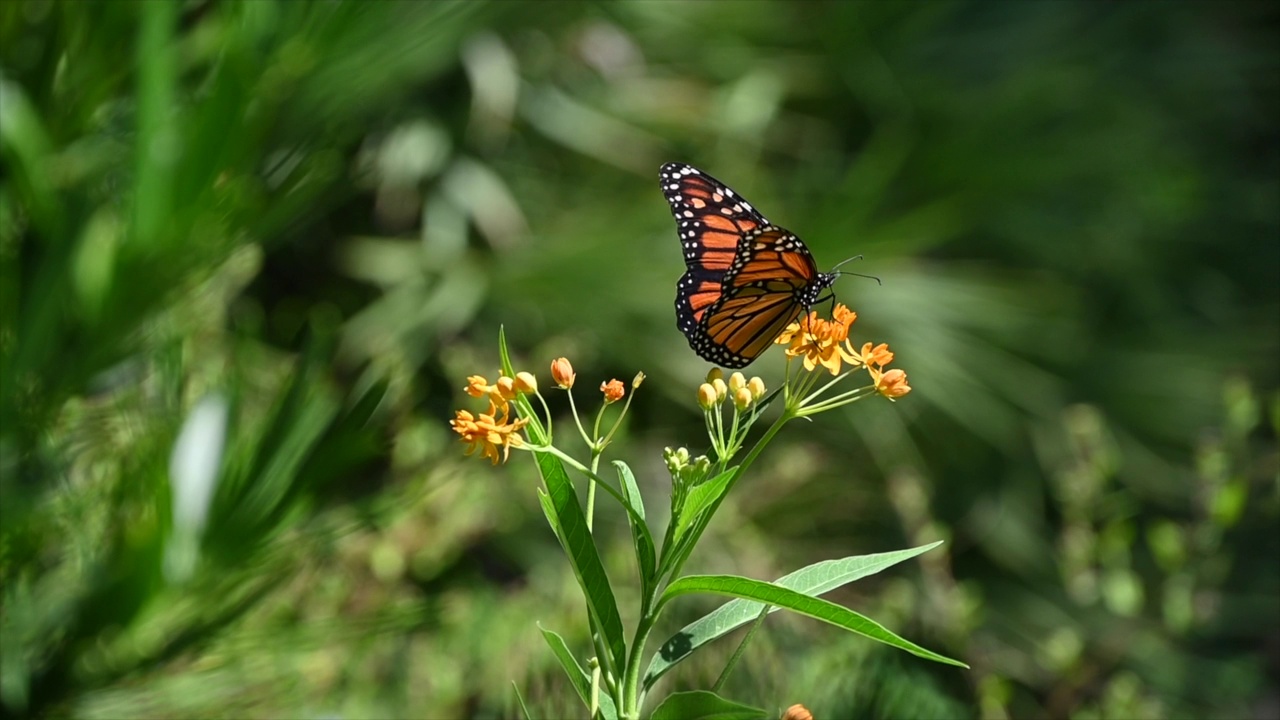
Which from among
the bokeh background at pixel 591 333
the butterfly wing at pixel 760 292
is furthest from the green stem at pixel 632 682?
the butterfly wing at pixel 760 292

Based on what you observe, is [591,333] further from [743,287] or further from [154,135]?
[743,287]

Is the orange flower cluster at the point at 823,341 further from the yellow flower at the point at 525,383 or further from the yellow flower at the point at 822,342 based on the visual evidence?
the yellow flower at the point at 525,383

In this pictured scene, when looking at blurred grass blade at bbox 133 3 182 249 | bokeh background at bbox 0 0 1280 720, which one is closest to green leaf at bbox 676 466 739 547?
bokeh background at bbox 0 0 1280 720

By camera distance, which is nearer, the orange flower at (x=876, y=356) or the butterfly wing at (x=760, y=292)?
the orange flower at (x=876, y=356)

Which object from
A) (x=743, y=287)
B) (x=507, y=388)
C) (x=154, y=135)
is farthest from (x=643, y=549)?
(x=154, y=135)

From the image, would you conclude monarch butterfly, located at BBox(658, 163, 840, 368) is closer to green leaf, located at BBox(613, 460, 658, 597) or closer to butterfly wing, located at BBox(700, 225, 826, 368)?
butterfly wing, located at BBox(700, 225, 826, 368)

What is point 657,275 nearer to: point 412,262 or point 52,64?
point 412,262
